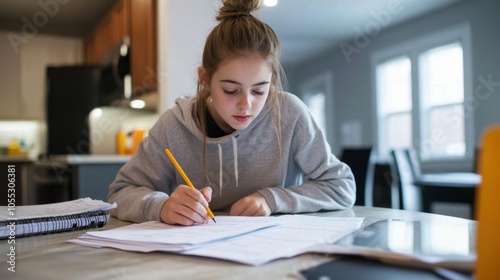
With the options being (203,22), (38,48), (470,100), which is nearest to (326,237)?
(203,22)

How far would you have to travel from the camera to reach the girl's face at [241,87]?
3.05ft

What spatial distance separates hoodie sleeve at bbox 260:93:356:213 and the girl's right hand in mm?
186

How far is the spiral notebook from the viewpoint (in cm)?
71

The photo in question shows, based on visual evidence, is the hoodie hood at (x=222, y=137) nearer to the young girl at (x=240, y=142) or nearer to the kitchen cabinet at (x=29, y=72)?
the young girl at (x=240, y=142)

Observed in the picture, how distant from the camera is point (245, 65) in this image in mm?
944

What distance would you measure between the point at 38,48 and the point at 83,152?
195 cm

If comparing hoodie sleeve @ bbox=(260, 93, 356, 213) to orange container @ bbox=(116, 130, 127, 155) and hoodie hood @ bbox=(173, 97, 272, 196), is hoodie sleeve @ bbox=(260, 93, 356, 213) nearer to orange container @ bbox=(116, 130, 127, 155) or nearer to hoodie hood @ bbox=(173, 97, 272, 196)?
hoodie hood @ bbox=(173, 97, 272, 196)

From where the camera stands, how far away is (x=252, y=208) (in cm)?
86

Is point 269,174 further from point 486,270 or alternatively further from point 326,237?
point 486,270

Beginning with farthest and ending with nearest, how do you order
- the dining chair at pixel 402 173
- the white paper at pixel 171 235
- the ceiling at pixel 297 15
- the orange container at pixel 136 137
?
the ceiling at pixel 297 15 → the dining chair at pixel 402 173 → the orange container at pixel 136 137 → the white paper at pixel 171 235

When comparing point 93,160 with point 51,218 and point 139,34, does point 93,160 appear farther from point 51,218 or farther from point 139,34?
point 51,218

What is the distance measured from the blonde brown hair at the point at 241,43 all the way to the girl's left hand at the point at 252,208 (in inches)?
9.6

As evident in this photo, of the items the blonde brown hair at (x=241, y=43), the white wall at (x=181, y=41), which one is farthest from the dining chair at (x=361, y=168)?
the blonde brown hair at (x=241, y=43)
